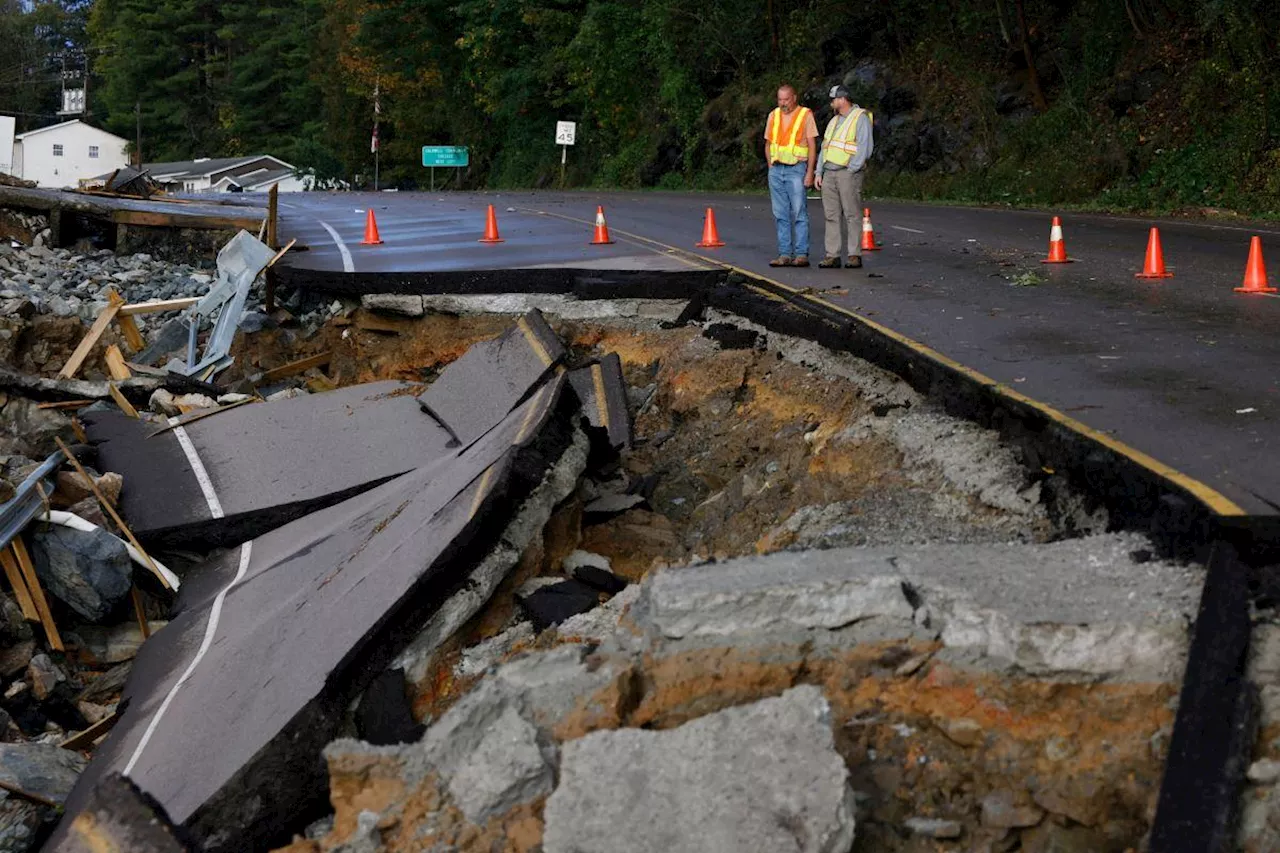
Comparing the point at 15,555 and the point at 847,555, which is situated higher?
the point at 847,555

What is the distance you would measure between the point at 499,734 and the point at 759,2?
39915 millimetres

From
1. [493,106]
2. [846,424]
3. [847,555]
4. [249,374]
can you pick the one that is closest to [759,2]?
[493,106]

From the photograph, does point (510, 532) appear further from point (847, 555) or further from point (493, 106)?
point (493, 106)

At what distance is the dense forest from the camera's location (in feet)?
79.9

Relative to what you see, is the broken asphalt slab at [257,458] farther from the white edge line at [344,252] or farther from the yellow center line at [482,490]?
the white edge line at [344,252]

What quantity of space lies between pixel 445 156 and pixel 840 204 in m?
51.7

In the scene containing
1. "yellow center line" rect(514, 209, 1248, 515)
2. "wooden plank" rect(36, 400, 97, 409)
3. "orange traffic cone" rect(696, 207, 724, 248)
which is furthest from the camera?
"orange traffic cone" rect(696, 207, 724, 248)

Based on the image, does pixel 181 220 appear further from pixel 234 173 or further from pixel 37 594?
pixel 234 173

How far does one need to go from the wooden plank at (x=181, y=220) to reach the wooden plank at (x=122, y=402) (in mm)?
8648

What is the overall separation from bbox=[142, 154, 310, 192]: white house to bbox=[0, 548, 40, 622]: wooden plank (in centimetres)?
6982

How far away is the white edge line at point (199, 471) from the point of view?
880 centimetres

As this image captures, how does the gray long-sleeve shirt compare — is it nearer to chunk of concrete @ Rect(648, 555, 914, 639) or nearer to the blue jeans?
the blue jeans

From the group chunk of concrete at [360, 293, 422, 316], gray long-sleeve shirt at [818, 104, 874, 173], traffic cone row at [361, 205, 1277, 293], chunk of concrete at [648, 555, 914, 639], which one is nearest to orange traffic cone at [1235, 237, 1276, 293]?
traffic cone row at [361, 205, 1277, 293]

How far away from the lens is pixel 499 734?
4.10 m
